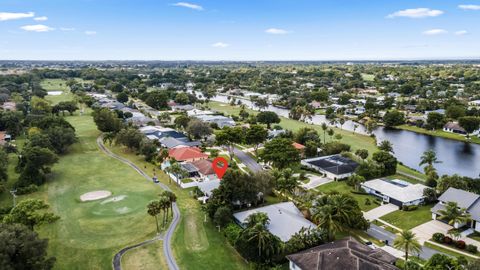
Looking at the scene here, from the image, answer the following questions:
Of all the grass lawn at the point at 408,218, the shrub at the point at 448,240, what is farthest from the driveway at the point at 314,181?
the shrub at the point at 448,240

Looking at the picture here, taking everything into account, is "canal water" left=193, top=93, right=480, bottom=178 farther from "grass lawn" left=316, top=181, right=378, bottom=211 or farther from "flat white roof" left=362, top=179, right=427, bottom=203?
"grass lawn" left=316, top=181, right=378, bottom=211

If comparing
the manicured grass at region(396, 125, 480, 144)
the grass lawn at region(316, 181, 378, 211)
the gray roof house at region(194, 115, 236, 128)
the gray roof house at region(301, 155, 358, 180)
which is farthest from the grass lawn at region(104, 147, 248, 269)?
the manicured grass at region(396, 125, 480, 144)

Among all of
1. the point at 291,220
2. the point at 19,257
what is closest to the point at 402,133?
the point at 291,220

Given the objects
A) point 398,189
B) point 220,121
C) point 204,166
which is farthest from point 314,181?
point 220,121

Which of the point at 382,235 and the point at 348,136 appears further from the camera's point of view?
the point at 348,136

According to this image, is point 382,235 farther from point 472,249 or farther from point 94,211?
point 94,211

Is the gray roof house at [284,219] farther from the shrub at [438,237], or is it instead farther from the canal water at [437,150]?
the canal water at [437,150]
